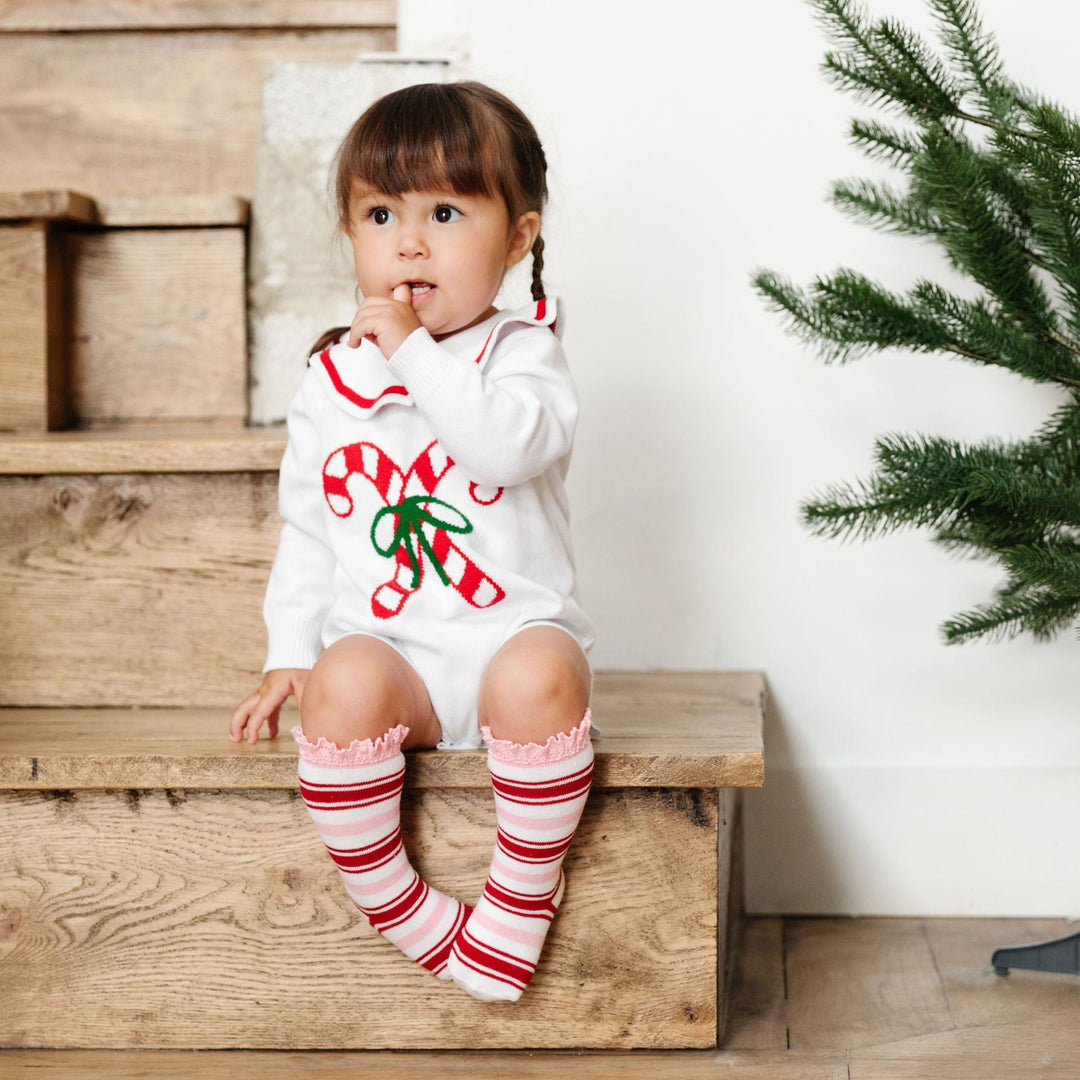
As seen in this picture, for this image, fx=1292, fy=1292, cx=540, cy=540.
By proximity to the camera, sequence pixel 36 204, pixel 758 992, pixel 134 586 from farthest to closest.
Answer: pixel 36 204
pixel 134 586
pixel 758 992

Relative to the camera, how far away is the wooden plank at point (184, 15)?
1582 mm

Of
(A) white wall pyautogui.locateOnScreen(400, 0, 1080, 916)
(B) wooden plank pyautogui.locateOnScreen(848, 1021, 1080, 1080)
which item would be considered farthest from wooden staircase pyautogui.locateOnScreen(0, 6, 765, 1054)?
(A) white wall pyautogui.locateOnScreen(400, 0, 1080, 916)

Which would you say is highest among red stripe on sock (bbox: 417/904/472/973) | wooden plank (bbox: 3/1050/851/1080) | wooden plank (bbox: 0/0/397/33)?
wooden plank (bbox: 0/0/397/33)

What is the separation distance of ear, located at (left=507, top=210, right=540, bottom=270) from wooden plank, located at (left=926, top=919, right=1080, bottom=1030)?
724mm

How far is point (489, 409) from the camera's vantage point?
0.96 m

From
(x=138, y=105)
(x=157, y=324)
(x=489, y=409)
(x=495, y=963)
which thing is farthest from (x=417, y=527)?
(x=138, y=105)

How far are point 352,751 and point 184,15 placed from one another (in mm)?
1082

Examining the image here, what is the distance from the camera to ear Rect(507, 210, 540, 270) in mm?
1066

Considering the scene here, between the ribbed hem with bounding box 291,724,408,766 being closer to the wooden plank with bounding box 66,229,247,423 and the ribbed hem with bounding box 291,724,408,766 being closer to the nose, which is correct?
the nose

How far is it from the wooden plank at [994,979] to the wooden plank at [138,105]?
1.17 m

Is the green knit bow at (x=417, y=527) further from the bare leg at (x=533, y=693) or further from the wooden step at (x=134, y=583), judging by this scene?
the wooden step at (x=134, y=583)

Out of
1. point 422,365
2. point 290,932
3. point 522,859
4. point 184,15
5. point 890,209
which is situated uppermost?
point 184,15

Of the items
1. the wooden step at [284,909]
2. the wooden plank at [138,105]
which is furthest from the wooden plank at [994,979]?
the wooden plank at [138,105]

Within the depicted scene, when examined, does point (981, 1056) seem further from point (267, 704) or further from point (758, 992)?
point (267, 704)
